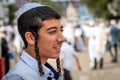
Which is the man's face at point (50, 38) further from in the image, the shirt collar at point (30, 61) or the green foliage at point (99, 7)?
the green foliage at point (99, 7)

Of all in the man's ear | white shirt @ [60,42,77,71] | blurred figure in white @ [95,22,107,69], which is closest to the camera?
the man's ear

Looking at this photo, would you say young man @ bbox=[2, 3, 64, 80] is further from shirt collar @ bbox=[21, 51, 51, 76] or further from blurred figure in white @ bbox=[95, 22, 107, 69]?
blurred figure in white @ bbox=[95, 22, 107, 69]

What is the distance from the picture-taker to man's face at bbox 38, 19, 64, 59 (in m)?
2.23

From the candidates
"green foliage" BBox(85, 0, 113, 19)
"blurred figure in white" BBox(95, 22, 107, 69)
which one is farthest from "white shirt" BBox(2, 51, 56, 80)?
"green foliage" BBox(85, 0, 113, 19)

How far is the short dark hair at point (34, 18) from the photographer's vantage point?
2.23 m

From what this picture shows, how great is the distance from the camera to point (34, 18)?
224 centimetres

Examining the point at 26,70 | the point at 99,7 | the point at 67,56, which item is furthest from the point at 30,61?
the point at 99,7

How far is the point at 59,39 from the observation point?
2.24m

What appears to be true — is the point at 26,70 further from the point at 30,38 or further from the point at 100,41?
the point at 100,41

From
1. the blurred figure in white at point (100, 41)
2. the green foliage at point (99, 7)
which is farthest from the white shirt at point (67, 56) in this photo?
the green foliage at point (99, 7)

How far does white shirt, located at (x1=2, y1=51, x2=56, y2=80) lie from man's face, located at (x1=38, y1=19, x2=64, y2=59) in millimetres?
82

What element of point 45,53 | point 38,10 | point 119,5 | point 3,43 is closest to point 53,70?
point 45,53

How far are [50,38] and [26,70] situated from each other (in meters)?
0.21

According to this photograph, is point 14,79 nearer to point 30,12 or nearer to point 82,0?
point 30,12
